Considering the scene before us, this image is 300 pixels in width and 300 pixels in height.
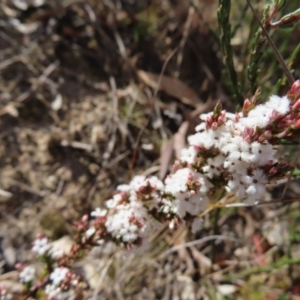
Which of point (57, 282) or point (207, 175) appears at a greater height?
point (207, 175)

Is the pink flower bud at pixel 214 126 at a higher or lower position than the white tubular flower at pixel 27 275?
higher

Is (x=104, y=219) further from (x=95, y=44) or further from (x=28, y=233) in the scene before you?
(x=95, y=44)

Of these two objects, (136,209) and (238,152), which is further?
(136,209)

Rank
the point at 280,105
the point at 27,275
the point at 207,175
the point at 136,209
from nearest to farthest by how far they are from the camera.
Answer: the point at 280,105
the point at 207,175
the point at 136,209
the point at 27,275

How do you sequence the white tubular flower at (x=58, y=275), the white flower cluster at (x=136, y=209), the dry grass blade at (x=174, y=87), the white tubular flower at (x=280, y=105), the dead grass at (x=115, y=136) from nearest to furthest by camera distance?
the white tubular flower at (x=280, y=105)
the white flower cluster at (x=136, y=209)
the white tubular flower at (x=58, y=275)
the dead grass at (x=115, y=136)
the dry grass blade at (x=174, y=87)

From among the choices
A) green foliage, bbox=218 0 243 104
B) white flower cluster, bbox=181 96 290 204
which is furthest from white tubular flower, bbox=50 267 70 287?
green foliage, bbox=218 0 243 104

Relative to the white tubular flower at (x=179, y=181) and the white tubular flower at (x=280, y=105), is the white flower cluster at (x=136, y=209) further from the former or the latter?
the white tubular flower at (x=280, y=105)

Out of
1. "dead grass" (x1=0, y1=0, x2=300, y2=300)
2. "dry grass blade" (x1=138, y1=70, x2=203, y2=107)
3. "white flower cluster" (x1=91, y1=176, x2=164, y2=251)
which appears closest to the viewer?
"white flower cluster" (x1=91, y1=176, x2=164, y2=251)

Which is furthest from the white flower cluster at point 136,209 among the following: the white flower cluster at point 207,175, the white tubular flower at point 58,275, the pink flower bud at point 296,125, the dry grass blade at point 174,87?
the dry grass blade at point 174,87

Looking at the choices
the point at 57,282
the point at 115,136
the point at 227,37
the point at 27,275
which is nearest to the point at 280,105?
the point at 227,37

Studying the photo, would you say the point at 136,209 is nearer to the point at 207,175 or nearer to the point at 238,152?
the point at 207,175

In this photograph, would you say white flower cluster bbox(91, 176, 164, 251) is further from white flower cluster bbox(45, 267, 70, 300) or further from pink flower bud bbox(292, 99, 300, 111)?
pink flower bud bbox(292, 99, 300, 111)
